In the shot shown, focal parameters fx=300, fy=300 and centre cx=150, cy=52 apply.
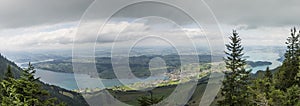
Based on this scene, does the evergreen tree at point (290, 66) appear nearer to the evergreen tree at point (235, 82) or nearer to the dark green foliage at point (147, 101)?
the evergreen tree at point (235, 82)

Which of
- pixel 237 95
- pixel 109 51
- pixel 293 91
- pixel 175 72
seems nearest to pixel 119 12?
pixel 109 51

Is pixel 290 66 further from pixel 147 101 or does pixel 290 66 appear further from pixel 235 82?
pixel 147 101

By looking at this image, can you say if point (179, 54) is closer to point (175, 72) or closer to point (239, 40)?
point (239, 40)

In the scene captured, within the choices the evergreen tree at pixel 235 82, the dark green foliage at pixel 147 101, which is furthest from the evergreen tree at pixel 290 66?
the dark green foliage at pixel 147 101

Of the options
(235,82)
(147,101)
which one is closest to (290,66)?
(235,82)

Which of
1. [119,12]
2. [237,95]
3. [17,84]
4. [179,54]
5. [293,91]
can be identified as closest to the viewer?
[119,12]

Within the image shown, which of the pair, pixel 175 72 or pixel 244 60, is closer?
pixel 244 60

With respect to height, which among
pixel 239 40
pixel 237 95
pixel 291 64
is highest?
pixel 239 40
